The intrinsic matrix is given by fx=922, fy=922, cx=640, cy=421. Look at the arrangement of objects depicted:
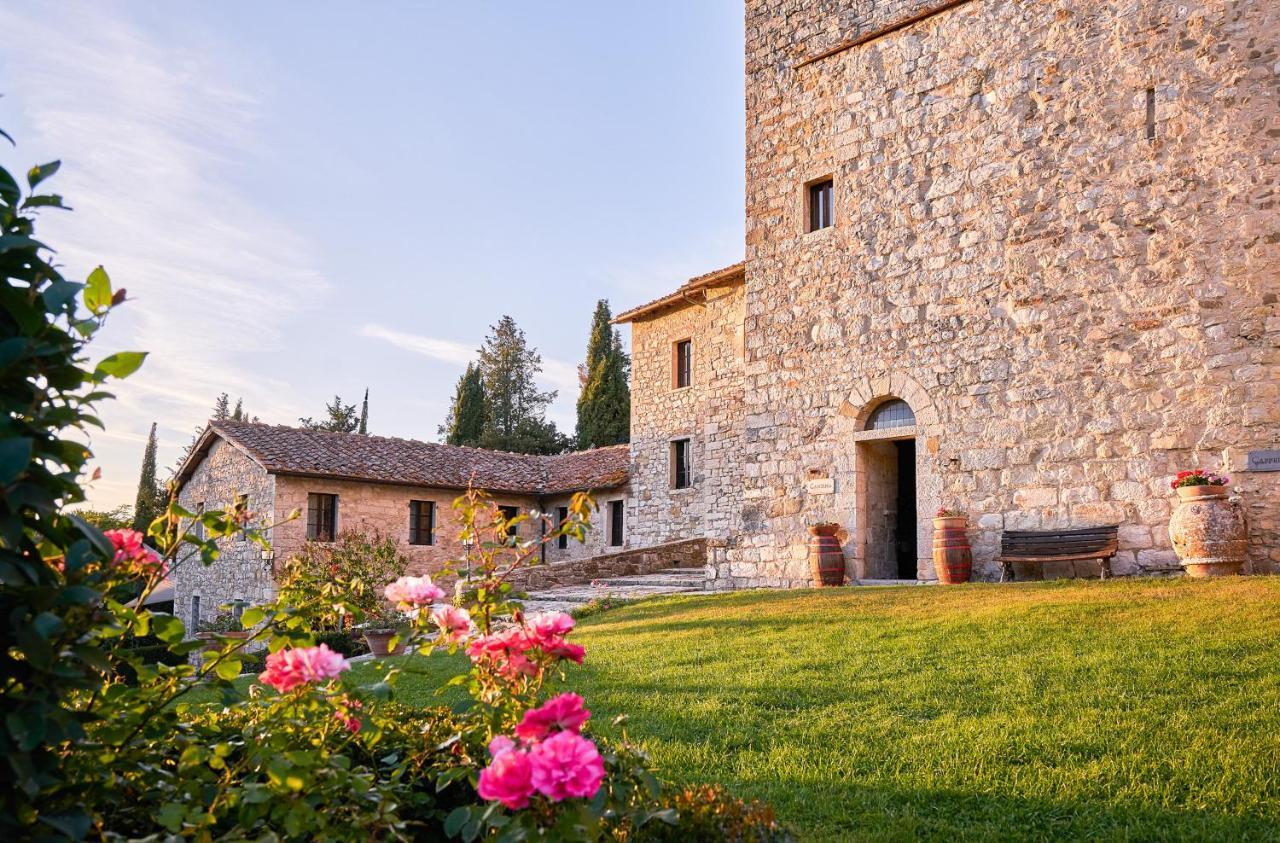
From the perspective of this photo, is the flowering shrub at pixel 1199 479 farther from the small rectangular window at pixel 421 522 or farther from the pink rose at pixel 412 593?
the small rectangular window at pixel 421 522

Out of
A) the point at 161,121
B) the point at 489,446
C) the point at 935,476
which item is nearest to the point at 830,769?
the point at 161,121

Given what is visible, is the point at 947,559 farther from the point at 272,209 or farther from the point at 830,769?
the point at 272,209

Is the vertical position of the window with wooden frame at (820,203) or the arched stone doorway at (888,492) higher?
the window with wooden frame at (820,203)

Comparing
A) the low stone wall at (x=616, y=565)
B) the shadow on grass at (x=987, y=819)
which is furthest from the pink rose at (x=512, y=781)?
the low stone wall at (x=616, y=565)

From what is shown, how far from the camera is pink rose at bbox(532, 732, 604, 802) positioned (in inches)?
72.8

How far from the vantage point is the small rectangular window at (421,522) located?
2130cm

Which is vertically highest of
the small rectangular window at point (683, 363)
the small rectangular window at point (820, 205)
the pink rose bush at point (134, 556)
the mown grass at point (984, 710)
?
the small rectangular window at point (820, 205)

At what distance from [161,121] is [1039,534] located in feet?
31.8

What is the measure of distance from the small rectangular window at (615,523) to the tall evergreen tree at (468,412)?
15867mm

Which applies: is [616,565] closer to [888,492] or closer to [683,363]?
[683,363]

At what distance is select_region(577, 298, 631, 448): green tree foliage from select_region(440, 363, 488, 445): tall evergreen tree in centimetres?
522

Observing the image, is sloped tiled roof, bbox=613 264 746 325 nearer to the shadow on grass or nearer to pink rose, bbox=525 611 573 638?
the shadow on grass

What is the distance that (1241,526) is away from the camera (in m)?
9.18

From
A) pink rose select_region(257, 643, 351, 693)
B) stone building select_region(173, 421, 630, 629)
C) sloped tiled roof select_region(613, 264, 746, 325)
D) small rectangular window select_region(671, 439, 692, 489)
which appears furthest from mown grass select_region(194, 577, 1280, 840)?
stone building select_region(173, 421, 630, 629)
